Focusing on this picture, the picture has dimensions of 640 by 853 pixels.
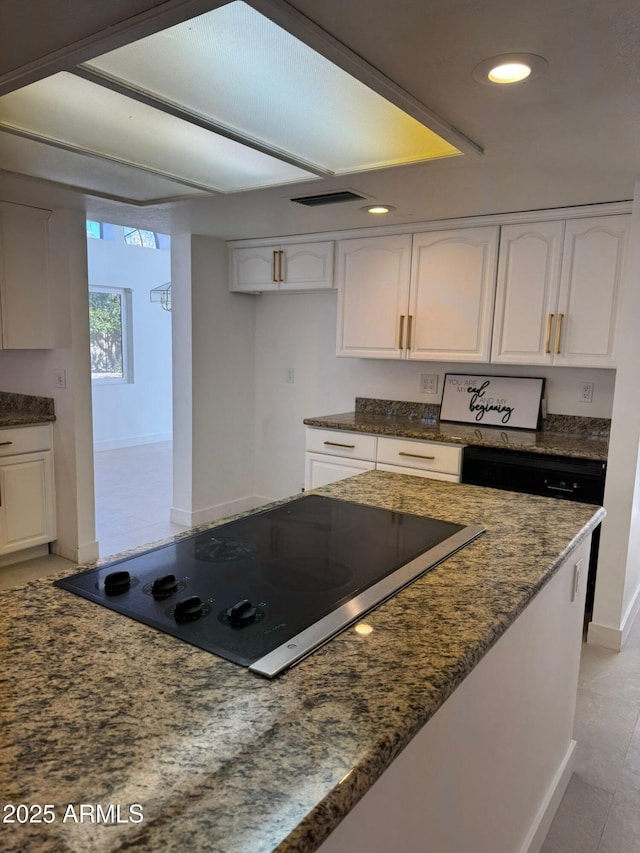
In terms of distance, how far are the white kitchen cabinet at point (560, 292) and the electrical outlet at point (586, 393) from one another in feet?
1.21

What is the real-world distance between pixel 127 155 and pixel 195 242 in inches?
74.7

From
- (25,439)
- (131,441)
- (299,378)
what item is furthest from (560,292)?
(131,441)

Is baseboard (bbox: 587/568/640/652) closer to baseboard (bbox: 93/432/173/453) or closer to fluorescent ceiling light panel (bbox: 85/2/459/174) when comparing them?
fluorescent ceiling light panel (bbox: 85/2/459/174)

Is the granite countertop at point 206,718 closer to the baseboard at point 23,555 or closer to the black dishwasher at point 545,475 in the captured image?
the black dishwasher at point 545,475

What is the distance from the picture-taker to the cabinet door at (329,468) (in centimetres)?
354

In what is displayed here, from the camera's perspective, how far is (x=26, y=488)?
3.58 metres

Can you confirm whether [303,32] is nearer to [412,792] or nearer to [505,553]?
[505,553]

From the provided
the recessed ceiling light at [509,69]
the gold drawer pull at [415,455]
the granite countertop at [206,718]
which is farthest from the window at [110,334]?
the granite countertop at [206,718]

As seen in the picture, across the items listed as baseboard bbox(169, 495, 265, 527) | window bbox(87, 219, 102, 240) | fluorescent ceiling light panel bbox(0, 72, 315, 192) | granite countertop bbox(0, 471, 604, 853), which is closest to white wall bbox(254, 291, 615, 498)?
baseboard bbox(169, 495, 265, 527)

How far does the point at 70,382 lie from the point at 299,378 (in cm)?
169

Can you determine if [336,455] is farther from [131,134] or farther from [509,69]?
[509,69]

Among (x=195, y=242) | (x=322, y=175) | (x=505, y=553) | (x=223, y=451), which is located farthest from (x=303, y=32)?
(x=223, y=451)

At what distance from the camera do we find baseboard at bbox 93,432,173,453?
7.15 meters

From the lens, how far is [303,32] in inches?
49.9
